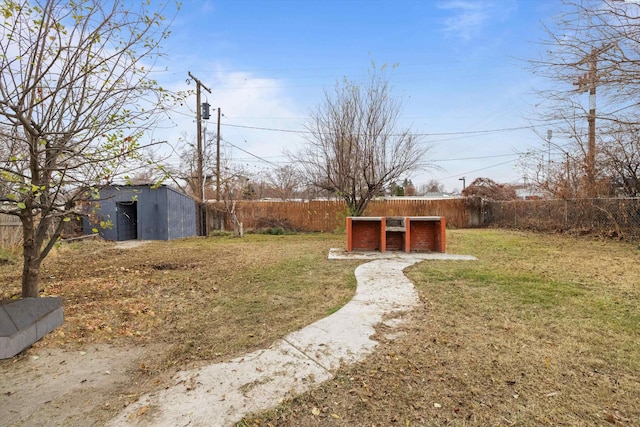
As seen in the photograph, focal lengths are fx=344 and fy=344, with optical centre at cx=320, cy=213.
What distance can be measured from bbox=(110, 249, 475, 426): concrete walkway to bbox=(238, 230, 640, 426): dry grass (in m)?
0.14

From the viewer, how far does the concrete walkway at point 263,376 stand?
77.6 inches

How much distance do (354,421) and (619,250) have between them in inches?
388

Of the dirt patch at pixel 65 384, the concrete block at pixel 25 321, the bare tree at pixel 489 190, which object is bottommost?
the dirt patch at pixel 65 384

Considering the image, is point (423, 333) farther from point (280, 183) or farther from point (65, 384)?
point (280, 183)

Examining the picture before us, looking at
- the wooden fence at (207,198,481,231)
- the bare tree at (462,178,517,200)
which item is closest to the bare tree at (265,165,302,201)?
the wooden fence at (207,198,481,231)

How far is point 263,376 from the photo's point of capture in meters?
2.38

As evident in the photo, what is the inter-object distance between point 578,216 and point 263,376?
14354mm

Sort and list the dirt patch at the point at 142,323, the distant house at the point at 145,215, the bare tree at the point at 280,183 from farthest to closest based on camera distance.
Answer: the bare tree at the point at 280,183 → the distant house at the point at 145,215 → the dirt patch at the point at 142,323

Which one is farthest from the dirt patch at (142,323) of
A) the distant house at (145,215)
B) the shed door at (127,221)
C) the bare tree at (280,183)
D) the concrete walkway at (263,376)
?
the bare tree at (280,183)

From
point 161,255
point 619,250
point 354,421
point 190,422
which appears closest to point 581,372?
point 354,421

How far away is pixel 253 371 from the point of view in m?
2.46

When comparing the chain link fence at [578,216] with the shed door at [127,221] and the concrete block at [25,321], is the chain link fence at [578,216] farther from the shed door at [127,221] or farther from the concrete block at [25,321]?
the shed door at [127,221]

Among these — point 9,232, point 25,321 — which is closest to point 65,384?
point 25,321

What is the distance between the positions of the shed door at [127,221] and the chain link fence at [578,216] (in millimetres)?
17256
